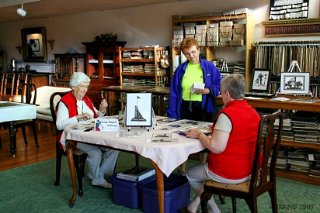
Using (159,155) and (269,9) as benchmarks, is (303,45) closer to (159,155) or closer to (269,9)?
(269,9)

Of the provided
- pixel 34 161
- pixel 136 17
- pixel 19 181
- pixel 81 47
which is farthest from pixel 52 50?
pixel 19 181

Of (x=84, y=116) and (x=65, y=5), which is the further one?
(x=65, y=5)

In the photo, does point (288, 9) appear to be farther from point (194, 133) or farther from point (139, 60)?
point (194, 133)

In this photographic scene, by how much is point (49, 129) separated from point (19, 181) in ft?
9.36

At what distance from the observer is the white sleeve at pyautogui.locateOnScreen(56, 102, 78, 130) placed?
3.54 metres

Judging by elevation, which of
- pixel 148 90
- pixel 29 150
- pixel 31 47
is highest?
pixel 31 47

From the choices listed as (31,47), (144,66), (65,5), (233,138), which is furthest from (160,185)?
(31,47)

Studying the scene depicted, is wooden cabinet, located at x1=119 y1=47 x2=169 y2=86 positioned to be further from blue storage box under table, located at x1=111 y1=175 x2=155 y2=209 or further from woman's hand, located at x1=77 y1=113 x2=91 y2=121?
blue storage box under table, located at x1=111 y1=175 x2=155 y2=209

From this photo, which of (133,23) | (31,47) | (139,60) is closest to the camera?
(139,60)

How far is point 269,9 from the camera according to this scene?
498cm

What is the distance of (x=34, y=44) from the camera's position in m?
8.70

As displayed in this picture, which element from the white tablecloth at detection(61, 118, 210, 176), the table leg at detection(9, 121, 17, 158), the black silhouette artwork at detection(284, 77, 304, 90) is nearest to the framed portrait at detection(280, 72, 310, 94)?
the black silhouette artwork at detection(284, 77, 304, 90)

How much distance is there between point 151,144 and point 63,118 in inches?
48.0

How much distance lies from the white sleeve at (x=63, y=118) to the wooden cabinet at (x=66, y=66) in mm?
3968
